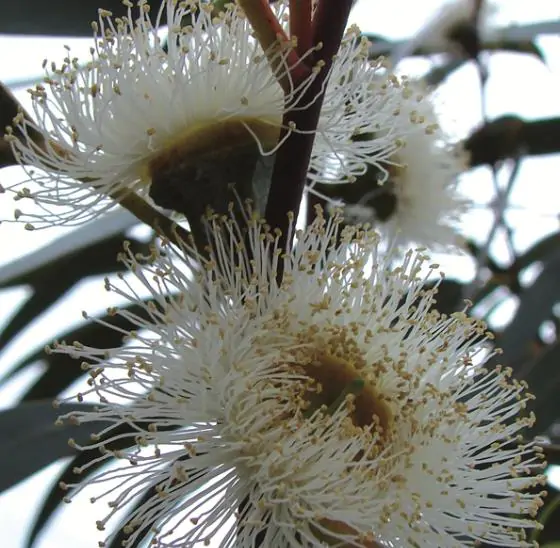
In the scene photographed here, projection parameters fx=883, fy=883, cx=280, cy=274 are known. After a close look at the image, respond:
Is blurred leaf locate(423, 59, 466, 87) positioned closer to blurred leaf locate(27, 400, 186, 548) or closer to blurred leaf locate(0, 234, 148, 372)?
blurred leaf locate(0, 234, 148, 372)

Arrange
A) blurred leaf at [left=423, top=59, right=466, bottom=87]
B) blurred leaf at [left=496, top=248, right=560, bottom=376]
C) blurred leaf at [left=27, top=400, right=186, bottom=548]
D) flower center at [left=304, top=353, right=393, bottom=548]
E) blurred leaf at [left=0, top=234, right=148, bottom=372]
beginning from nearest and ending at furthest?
flower center at [left=304, top=353, right=393, bottom=548] → blurred leaf at [left=27, top=400, right=186, bottom=548] → blurred leaf at [left=496, top=248, right=560, bottom=376] → blurred leaf at [left=0, top=234, right=148, bottom=372] → blurred leaf at [left=423, top=59, right=466, bottom=87]

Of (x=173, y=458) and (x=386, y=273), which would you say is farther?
(x=386, y=273)

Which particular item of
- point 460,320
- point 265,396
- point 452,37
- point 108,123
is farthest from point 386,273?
point 452,37

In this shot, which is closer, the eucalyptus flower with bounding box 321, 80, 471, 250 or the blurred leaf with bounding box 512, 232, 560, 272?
the eucalyptus flower with bounding box 321, 80, 471, 250

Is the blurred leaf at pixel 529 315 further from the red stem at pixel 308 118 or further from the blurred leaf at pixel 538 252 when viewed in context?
the red stem at pixel 308 118

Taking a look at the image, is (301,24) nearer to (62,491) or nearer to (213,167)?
(213,167)

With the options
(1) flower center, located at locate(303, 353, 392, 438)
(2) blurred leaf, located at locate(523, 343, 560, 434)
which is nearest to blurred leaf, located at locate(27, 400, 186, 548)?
(1) flower center, located at locate(303, 353, 392, 438)

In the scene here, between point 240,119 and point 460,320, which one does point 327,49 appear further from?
point 460,320
